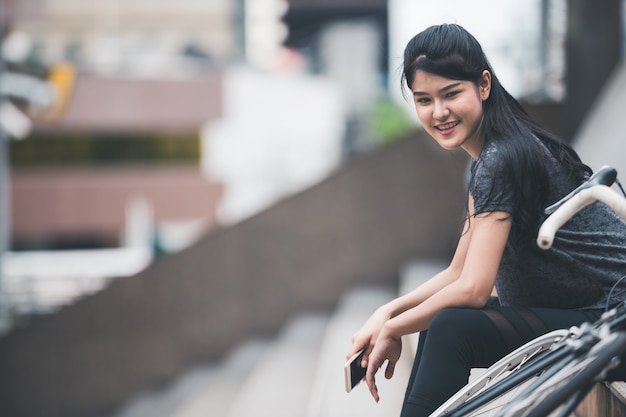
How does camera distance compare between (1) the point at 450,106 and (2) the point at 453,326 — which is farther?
(1) the point at 450,106

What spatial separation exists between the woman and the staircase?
1.12m

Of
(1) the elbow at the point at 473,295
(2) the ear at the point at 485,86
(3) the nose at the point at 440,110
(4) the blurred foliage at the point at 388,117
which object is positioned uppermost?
(2) the ear at the point at 485,86

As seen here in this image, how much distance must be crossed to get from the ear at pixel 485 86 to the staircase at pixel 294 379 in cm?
145

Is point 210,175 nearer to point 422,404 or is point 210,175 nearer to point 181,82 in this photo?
point 181,82

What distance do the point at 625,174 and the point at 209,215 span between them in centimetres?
2225

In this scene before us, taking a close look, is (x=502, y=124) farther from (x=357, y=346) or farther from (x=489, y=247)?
(x=357, y=346)

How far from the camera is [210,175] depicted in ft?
84.0

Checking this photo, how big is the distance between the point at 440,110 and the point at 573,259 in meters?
0.53

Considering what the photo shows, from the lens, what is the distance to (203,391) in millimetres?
5473

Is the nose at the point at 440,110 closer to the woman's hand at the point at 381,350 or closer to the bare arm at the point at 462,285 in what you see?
the bare arm at the point at 462,285

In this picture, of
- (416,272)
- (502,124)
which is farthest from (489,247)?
(416,272)

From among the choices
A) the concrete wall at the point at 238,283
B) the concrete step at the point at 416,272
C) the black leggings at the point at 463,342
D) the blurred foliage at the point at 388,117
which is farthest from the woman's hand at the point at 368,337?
the blurred foliage at the point at 388,117

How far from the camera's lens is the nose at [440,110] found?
2248 millimetres

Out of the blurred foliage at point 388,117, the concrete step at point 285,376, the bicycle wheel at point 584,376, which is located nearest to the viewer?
the bicycle wheel at point 584,376
